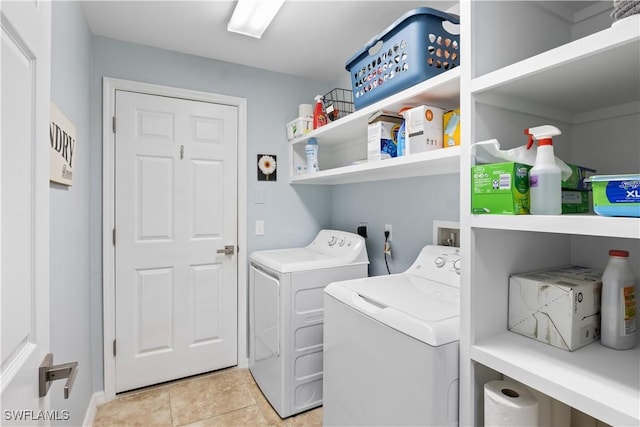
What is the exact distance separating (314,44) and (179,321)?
221 centimetres

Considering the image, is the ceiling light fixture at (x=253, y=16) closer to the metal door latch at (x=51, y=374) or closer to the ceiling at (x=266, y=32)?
the ceiling at (x=266, y=32)

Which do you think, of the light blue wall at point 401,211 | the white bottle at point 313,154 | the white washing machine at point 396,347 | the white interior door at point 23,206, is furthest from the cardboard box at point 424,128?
the white interior door at point 23,206

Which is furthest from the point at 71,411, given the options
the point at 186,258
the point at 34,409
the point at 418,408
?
the point at 418,408

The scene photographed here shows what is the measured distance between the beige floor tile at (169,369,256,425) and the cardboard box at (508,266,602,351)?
1815mm

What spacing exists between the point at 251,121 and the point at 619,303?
2395 millimetres

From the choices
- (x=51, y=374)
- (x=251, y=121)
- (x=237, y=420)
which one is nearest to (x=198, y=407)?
(x=237, y=420)

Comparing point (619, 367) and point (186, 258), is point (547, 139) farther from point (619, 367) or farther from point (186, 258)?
point (186, 258)

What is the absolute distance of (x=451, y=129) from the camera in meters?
1.29

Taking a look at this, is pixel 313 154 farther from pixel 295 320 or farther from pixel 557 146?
pixel 557 146

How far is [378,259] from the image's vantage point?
227cm

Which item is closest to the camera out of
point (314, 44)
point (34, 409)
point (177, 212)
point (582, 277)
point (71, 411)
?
A: point (34, 409)

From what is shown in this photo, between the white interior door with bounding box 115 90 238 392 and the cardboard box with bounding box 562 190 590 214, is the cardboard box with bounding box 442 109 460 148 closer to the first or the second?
the cardboard box with bounding box 562 190 590 214

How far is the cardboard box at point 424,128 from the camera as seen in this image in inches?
51.5

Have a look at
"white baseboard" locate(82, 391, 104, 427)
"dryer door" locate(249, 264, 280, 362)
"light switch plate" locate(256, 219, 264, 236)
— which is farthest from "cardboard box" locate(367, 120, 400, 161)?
"white baseboard" locate(82, 391, 104, 427)
